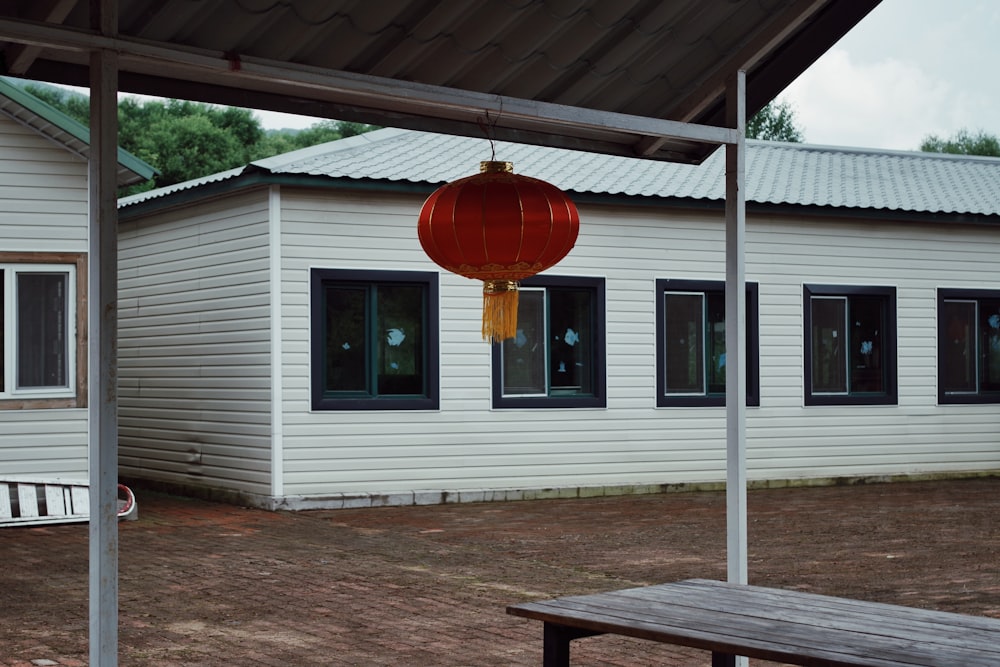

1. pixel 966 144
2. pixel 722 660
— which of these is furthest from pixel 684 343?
pixel 966 144

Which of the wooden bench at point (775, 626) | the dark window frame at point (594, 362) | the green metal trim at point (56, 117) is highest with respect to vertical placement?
A: the green metal trim at point (56, 117)

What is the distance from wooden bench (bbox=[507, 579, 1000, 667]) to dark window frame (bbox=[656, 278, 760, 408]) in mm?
11162

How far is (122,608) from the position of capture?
26.8 feet

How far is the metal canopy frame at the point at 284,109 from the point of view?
3971 mm

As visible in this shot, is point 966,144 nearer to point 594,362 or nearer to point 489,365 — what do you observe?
point 594,362

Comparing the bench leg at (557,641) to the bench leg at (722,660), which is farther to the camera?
the bench leg at (722,660)

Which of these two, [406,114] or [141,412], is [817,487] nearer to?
[141,412]

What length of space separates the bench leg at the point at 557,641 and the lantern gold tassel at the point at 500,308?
165 centimetres

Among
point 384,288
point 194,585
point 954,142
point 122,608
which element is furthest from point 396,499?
point 954,142

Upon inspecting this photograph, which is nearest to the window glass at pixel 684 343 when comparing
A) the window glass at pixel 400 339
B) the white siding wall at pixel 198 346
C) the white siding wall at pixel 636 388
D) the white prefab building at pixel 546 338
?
the white prefab building at pixel 546 338

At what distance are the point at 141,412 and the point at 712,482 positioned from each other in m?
7.03

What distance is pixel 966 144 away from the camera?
5731 centimetres

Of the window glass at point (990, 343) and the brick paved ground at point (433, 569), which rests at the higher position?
the window glass at point (990, 343)

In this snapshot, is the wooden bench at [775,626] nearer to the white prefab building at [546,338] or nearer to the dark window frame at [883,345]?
the white prefab building at [546,338]
